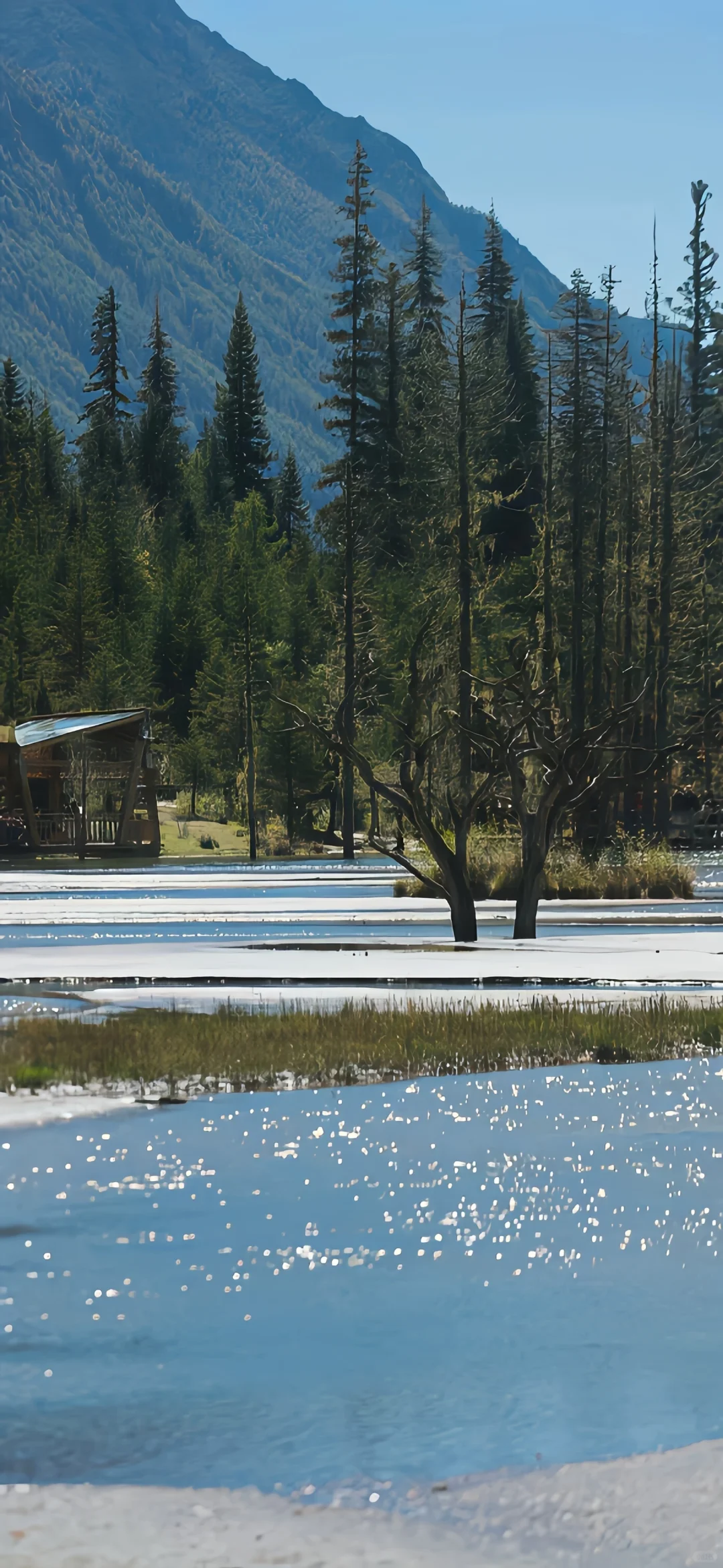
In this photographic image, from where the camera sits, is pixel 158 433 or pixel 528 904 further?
pixel 158 433

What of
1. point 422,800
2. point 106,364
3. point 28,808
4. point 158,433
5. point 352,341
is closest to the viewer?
point 422,800

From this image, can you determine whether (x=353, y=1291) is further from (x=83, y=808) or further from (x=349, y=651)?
(x=349, y=651)

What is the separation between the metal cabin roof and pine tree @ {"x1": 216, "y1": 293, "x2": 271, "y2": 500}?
6130cm

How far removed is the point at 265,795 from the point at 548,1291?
2927 inches

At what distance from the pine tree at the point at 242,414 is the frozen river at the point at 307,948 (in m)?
82.7

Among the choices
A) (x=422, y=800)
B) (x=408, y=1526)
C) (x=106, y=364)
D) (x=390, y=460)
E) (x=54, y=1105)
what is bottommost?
(x=408, y=1526)

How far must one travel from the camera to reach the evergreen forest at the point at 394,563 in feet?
224

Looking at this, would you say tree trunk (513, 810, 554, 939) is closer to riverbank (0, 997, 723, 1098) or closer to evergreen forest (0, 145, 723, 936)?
evergreen forest (0, 145, 723, 936)

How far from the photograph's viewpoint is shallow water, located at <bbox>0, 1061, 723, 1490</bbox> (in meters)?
6.87

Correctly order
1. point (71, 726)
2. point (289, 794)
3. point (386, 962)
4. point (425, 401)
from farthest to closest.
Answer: point (425, 401)
point (289, 794)
point (71, 726)
point (386, 962)

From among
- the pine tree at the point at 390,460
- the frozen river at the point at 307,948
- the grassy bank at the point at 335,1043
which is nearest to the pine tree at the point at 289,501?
the pine tree at the point at 390,460

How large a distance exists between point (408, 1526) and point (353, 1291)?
2.97 meters

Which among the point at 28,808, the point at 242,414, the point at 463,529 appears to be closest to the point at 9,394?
the point at 242,414

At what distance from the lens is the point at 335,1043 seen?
55.2 feet
